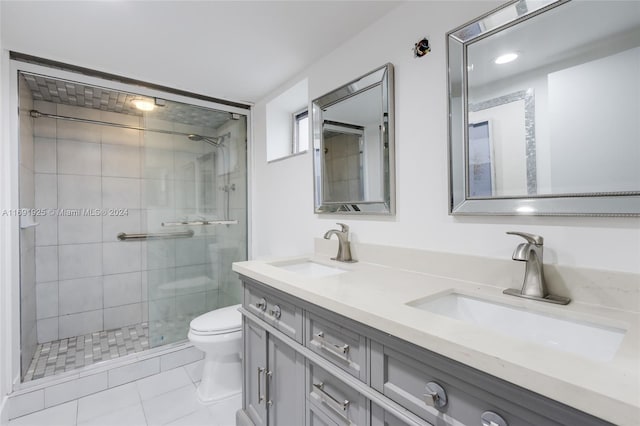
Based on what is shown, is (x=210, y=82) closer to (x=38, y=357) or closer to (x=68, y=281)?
(x=68, y=281)

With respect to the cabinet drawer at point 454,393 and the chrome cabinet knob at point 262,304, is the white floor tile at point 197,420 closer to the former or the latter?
the chrome cabinet knob at point 262,304

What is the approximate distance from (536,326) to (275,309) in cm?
89

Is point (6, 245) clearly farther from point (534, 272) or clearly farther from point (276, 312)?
point (534, 272)

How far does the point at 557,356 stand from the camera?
21.2 inches

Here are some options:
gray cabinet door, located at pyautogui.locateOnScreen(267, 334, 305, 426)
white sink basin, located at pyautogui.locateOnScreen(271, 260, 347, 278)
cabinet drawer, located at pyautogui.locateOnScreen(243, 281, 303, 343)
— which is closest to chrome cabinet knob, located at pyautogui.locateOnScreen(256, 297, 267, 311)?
cabinet drawer, located at pyautogui.locateOnScreen(243, 281, 303, 343)

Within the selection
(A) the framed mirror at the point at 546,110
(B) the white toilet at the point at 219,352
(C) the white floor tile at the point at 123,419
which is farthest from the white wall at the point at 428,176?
(C) the white floor tile at the point at 123,419

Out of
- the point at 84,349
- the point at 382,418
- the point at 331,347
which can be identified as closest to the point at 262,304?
the point at 331,347

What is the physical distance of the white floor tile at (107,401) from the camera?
175 centimetres

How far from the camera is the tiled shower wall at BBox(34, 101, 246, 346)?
A: 7.54 ft

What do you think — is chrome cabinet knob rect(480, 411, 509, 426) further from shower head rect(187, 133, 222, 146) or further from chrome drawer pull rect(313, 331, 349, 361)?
shower head rect(187, 133, 222, 146)

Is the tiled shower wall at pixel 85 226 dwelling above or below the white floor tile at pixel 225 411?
above

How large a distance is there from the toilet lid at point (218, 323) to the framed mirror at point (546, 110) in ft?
4.78

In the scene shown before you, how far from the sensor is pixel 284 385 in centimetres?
123

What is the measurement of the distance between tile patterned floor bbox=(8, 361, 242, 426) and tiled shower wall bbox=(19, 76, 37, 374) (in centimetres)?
37
